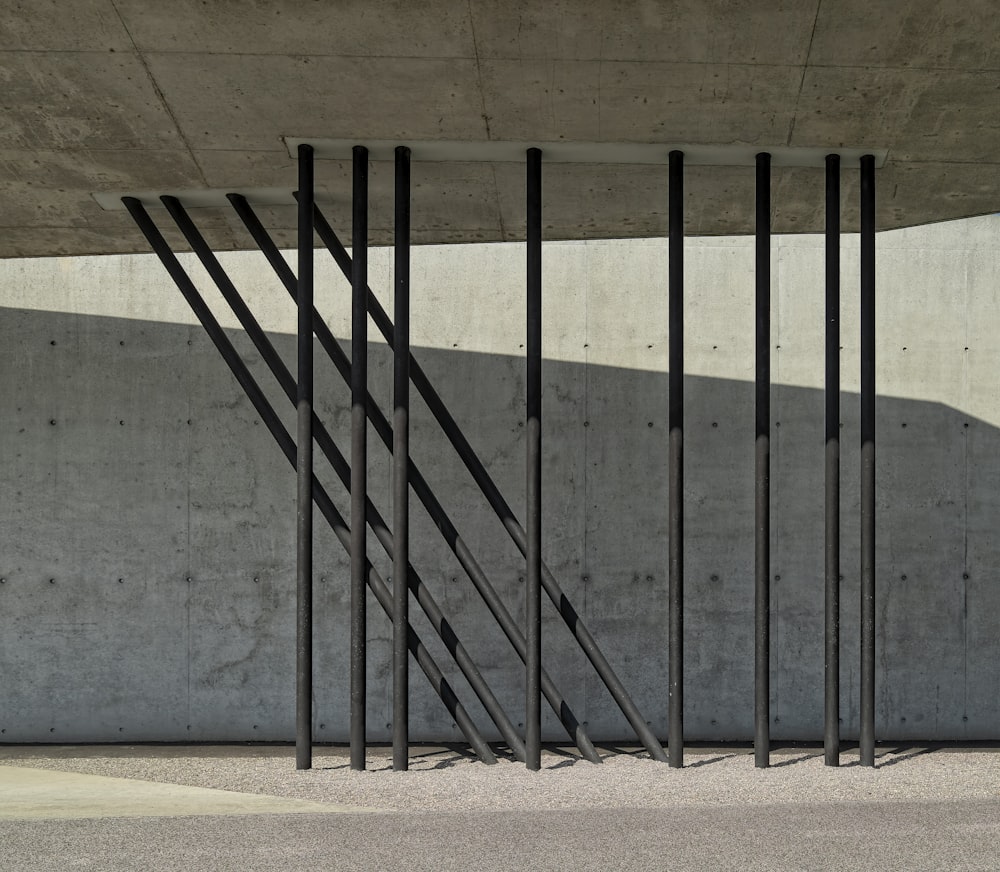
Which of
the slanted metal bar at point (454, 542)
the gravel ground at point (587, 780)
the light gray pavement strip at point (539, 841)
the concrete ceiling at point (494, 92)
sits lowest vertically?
the gravel ground at point (587, 780)

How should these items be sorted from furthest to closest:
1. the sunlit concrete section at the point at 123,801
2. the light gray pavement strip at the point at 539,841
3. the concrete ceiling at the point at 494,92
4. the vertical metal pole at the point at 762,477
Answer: the vertical metal pole at the point at 762,477 < the sunlit concrete section at the point at 123,801 < the concrete ceiling at the point at 494,92 < the light gray pavement strip at the point at 539,841

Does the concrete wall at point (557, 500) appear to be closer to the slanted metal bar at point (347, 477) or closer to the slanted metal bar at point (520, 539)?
the slanted metal bar at point (520, 539)

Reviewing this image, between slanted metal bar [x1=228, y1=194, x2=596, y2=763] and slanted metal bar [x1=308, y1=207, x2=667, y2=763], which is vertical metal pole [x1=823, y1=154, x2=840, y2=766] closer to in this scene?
slanted metal bar [x1=308, y1=207, x2=667, y2=763]

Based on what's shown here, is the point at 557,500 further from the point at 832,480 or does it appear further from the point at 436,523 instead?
the point at 832,480

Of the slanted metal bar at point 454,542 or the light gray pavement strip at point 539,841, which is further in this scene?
the slanted metal bar at point 454,542

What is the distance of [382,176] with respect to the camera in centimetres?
746

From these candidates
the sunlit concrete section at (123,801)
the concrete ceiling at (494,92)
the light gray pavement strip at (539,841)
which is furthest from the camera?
the sunlit concrete section at (123,801)

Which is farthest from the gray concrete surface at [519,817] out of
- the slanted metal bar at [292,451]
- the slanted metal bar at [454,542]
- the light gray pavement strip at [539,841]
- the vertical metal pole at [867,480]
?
the vertical metal pole at [867,480]

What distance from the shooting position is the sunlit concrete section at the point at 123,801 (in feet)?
18.8

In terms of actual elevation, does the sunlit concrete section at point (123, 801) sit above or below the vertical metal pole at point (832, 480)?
below

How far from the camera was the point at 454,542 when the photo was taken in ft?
25.3

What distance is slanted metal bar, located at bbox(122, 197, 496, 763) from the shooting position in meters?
7.42

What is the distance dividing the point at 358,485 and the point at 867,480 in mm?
3086

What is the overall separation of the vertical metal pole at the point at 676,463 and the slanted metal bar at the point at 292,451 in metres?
1.19
